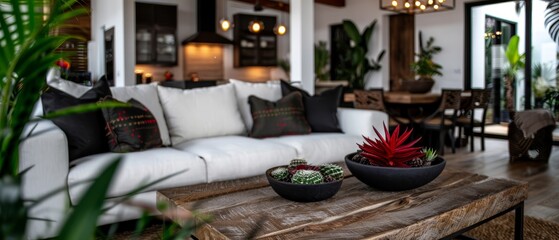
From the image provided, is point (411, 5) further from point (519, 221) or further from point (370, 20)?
point (519, 221)

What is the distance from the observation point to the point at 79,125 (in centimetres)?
277

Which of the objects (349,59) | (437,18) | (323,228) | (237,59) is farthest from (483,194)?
(237,59)

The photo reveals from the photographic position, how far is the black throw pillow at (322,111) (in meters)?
3.90

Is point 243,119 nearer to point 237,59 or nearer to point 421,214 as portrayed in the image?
point 421,214

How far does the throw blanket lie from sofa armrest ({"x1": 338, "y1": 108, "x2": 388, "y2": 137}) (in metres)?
2.05

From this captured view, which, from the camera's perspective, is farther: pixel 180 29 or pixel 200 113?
pixel 180 29

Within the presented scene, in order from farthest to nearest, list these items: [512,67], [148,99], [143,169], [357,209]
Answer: [512,67]
[148,99]
[143,169]
[357,209]

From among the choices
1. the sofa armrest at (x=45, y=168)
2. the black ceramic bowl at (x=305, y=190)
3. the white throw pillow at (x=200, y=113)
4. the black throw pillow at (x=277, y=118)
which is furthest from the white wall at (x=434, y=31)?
the sofa armrest at (x=45, y=168)

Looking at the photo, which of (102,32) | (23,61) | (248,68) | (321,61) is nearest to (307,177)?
(23,61)

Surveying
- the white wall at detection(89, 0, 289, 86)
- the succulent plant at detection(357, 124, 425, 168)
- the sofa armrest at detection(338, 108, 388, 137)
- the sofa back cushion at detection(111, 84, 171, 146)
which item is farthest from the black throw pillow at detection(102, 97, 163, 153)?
the white wall at detection(89, 0, 289, 86)

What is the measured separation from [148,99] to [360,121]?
5.44ft

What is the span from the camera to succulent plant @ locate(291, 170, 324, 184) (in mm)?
1811

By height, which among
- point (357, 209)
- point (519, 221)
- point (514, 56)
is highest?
point (514, 56)

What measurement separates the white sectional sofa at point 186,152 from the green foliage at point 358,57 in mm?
5503
